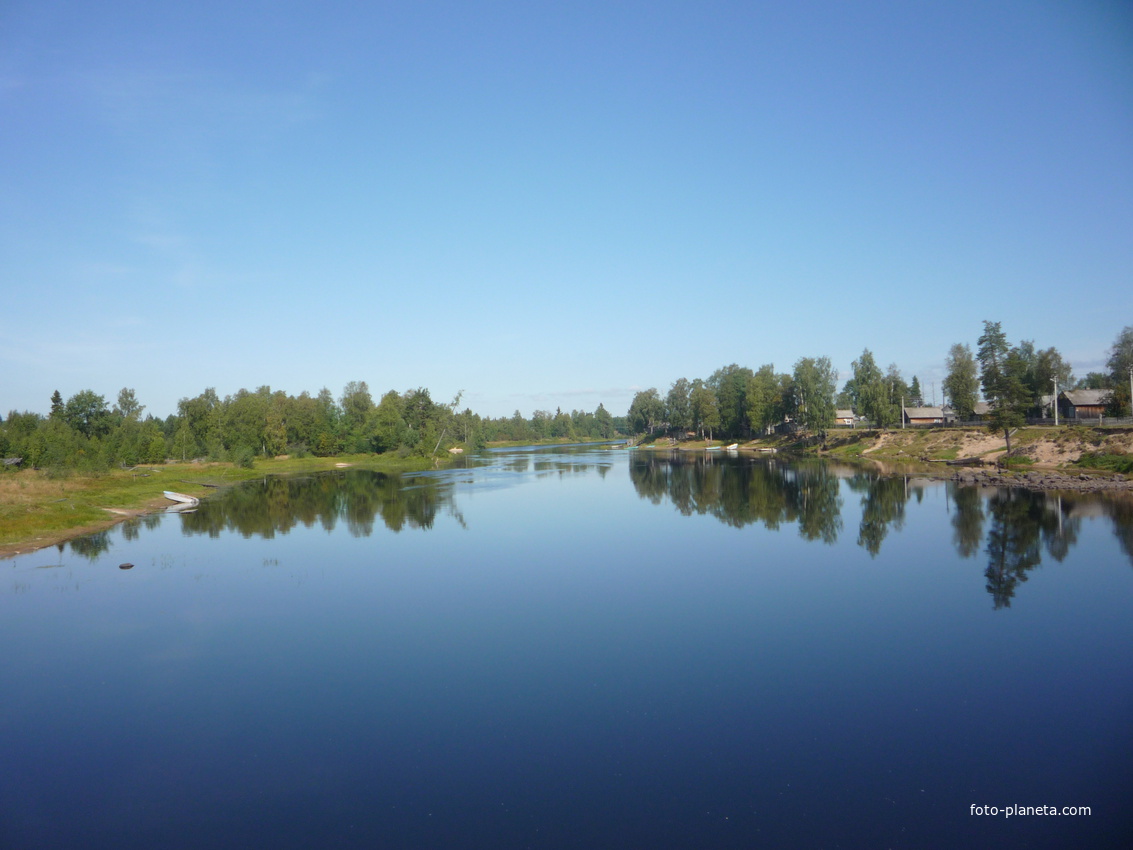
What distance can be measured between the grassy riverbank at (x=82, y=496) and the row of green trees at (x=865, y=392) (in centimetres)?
6075

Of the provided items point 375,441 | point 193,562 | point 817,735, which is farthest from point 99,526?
point 375,441

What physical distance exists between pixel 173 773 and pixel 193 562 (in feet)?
56.0

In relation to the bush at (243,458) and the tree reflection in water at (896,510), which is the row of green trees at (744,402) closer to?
the tree reflection in water at (896,510)

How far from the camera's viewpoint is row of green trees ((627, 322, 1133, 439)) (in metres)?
52.4

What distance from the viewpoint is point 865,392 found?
79438mm

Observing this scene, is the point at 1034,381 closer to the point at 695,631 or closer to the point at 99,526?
the point at 695,631

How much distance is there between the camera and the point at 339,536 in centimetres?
2992

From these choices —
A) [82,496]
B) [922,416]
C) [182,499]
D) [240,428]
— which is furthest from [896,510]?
[240,428]

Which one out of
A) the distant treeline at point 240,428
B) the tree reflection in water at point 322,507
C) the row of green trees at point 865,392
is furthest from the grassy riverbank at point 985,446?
the distant treeline at point 240,428

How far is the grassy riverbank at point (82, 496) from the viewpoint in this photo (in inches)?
1136

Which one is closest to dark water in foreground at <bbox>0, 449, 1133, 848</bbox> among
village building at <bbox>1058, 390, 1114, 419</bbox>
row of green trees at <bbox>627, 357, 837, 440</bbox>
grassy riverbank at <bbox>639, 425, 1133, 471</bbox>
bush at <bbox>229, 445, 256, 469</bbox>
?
grassy riverbank at <bbox>639, 425, 1133, 471</bbox>

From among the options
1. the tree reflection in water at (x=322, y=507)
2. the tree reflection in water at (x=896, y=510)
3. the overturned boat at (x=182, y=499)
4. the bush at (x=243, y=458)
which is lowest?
the tree reflection in water at (x=896, y=510)

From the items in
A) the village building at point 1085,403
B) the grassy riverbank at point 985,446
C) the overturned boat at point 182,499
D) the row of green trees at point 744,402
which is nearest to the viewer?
the grassy riverbank at point 985,446

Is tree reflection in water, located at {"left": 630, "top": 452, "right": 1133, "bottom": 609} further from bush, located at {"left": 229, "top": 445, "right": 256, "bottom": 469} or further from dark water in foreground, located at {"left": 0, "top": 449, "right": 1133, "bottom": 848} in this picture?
bush, located at {"left": 229, "top": 445, "right": 256, "bottom": 469}
